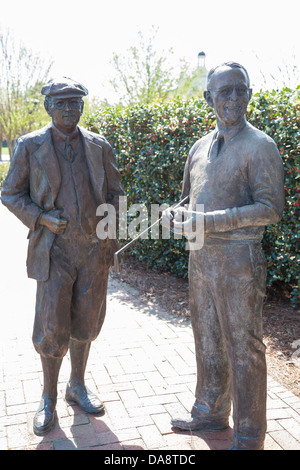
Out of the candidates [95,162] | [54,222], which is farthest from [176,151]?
[54,222]

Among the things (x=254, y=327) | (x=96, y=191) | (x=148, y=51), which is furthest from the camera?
(x=148, y=51)

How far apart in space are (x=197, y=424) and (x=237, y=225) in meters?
1.67

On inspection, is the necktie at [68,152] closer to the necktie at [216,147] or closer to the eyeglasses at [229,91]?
the necktie at [216,147]

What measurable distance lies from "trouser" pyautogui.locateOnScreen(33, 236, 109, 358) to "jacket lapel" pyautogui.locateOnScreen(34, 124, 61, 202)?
41cm

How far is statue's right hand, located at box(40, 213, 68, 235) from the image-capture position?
305cm

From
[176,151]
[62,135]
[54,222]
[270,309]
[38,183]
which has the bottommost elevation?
[270,309]

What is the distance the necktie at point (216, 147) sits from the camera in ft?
9.04

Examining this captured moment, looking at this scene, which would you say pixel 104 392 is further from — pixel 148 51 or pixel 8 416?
pixel 148 51

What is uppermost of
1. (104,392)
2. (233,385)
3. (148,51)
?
(148,51)

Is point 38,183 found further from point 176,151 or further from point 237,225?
point 176,151

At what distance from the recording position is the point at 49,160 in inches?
121
